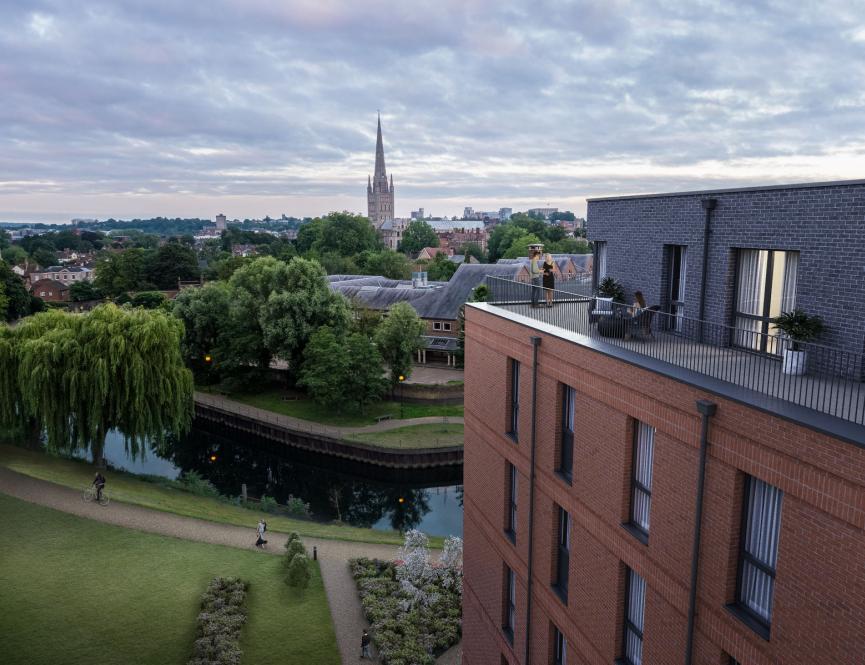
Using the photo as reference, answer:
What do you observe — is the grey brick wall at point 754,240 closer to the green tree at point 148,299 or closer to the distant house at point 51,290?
the green tree at point 148,299

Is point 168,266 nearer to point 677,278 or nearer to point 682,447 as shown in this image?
point 677,278

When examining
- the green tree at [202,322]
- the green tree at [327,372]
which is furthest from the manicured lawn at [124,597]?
the green tree at [202,322]

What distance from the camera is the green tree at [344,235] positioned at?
4820 inches

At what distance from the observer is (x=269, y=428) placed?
4212cm

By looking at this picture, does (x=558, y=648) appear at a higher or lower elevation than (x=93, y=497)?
higher

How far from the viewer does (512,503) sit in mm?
→ 13438

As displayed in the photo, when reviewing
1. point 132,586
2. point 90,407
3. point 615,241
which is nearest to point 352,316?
point 90,407

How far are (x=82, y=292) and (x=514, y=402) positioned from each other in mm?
97189

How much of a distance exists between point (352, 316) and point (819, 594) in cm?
4349

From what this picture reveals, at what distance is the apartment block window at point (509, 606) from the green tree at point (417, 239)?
147 m

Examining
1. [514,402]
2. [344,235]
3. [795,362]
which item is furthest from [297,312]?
[344,235]

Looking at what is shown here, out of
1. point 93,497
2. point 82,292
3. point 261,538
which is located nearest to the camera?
point 261,538

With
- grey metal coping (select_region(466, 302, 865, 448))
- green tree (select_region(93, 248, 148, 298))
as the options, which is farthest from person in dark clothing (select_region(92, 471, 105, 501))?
green tree (select_region(93, 248, 148, 298))

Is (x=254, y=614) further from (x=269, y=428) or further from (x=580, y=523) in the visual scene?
(x=269, y=428)
